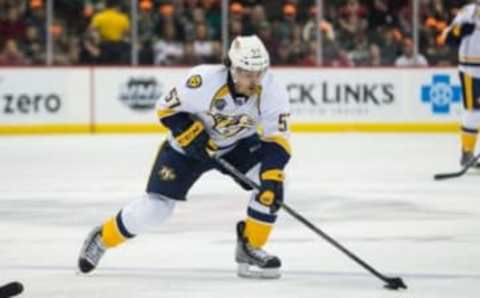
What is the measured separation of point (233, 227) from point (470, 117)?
3690mm

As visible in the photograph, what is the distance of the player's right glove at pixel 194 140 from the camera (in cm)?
540

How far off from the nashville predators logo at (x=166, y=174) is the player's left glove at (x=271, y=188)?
14.1 inches

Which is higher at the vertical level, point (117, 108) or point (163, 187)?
point (163, 187)

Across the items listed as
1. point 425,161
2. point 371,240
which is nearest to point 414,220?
point 371,240

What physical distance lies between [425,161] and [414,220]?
13.0 ft

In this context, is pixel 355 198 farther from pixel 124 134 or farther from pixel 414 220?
pixel 124 134

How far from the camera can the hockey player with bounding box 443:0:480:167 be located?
10391 mm

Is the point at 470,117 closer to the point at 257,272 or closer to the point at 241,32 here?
the point at 241,32

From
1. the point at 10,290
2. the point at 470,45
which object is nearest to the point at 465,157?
the point at 470,45

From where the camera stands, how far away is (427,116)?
1488cm

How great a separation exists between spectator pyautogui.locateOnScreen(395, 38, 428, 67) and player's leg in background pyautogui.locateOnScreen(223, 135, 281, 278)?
943cm

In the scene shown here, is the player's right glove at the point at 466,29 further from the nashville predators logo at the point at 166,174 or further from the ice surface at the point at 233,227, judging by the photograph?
the nashville predators logo at the point at 166,174

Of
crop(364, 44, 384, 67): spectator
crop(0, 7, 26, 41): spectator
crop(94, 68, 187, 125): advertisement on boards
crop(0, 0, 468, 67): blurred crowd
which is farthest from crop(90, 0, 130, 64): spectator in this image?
crop(364, 44, 384, 67): spectator

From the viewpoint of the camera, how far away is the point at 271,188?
17.7ft
